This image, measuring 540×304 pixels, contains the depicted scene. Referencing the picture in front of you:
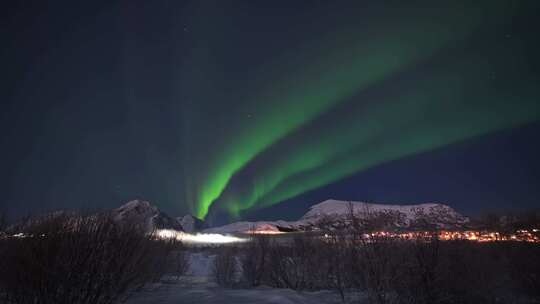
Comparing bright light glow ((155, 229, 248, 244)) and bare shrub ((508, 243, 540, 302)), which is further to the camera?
bright light glow ((155, 229, 248, 244))

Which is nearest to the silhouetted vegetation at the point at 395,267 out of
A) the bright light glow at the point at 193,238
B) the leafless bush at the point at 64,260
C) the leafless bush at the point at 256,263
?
the leafless bush at the point at 256,263

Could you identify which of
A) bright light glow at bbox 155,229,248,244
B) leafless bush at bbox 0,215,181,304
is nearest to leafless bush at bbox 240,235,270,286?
bright light glow at bbox 155,229,248,244

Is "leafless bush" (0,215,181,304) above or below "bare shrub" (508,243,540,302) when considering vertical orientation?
above

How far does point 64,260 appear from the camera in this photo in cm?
518

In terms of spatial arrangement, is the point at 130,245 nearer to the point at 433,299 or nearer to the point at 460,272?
the point at 433,299

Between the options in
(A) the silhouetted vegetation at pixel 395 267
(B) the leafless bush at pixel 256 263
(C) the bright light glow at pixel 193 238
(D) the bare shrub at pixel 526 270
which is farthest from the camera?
(C) the bright light glow at pixel 193 238

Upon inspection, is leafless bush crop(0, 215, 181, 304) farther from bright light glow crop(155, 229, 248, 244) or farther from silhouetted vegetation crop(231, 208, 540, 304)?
silhouetted vegetation crop(231, 208, 540, 304)

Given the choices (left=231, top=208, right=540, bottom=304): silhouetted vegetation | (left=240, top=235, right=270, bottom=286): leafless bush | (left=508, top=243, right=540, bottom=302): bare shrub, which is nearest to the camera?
(left=231, top=208, right=540, bottom=304): silhouetted vegetation

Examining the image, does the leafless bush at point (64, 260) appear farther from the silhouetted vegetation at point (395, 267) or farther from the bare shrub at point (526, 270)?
the bare shrub at point (526, 270)

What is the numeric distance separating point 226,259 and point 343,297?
753cm

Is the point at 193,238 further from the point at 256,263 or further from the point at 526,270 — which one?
the point at 526,270

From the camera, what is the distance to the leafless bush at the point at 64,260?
196 inches

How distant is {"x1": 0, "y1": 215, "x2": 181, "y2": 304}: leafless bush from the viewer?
4973 millimetres

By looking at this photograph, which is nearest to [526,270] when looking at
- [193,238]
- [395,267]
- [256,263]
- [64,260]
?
[395,267]
